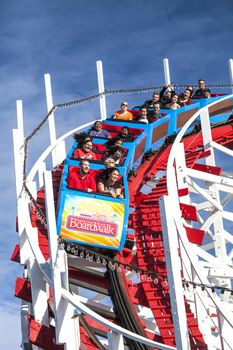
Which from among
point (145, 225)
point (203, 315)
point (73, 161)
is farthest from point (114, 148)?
point (203, 315)

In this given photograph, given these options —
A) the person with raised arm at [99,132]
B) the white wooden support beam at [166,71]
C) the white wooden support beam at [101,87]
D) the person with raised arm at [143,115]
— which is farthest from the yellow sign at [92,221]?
the white wooden support beam at [166,71]

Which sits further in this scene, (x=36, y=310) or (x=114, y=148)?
(x=114, y=148)

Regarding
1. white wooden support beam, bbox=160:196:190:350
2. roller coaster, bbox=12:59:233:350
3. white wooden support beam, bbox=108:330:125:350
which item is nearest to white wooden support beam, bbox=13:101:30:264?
roller coaster, bbox=12:59:233:350

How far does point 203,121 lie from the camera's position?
14.7 meters

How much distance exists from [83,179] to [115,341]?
3.17 meters

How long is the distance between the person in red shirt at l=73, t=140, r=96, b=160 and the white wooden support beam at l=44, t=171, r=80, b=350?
331 cm

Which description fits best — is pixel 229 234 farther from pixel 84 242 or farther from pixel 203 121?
pixel 84 242

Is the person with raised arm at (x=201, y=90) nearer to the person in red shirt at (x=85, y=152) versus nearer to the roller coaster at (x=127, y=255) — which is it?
the roller coaster at (x=127, y=255)

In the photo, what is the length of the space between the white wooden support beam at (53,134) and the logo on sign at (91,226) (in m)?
3.99

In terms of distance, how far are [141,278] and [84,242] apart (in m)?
0.91

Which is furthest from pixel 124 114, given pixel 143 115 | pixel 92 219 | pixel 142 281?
pixel 142 281

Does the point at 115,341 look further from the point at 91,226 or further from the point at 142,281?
the point at 91,226

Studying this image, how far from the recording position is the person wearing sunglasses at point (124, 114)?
16359mm

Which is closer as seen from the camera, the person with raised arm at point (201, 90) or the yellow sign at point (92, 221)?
the yellow sign at point (92, 221)
